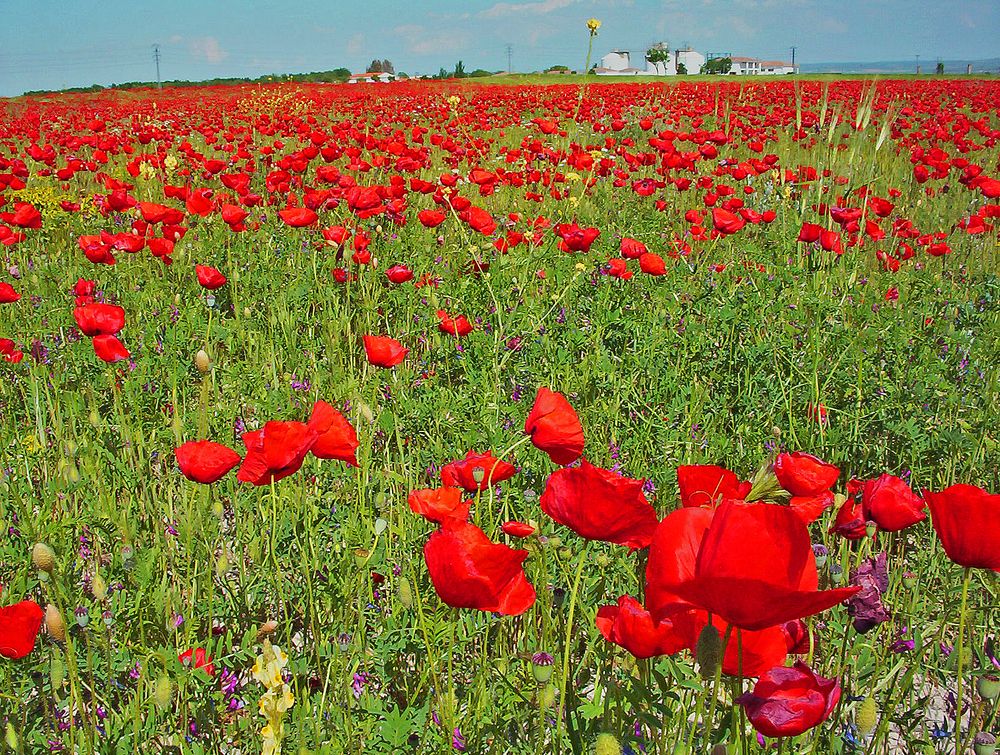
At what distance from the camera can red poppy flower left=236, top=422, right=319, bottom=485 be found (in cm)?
144

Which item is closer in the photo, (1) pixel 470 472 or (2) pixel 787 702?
(2) pixel 787 702

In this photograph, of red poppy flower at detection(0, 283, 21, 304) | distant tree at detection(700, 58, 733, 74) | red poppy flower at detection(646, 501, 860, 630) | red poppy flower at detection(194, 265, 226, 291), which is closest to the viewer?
red poppy flower at detection(646, 501, 860, 630)

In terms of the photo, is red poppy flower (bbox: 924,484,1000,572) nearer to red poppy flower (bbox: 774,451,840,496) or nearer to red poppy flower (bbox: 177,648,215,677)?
red poppy flower (bbox: 774,451,840,496)

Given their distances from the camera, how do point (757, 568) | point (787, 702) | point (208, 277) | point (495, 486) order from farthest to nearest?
1. point (208, 277)
2. point (495, 486)
3. point (787, 702)
4. point (757, 568)

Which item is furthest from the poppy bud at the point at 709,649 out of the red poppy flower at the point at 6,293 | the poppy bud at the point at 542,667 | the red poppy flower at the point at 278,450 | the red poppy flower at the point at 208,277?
the red poppy flower at the point at 6,293

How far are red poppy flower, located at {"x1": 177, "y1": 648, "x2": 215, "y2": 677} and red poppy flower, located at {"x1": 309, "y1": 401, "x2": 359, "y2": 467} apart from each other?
1.52ft

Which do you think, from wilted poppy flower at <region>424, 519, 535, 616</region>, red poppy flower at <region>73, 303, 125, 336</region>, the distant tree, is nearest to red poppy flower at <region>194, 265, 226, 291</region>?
red poppy flower at <region>73, 303, 125, 336</region>

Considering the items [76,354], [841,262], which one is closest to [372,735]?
[76,354]

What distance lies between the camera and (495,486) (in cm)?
206

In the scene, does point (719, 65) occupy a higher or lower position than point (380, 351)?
higher

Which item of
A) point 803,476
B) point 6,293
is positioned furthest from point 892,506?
point 6,293

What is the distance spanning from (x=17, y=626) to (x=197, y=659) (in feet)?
1.41

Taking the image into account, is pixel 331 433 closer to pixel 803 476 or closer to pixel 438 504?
pixel 438 504

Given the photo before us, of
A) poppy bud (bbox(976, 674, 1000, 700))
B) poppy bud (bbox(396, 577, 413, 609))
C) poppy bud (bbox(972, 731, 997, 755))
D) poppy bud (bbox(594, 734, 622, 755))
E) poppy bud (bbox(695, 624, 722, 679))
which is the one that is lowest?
poppy bud (bbox(972, 731, 997, 755))
